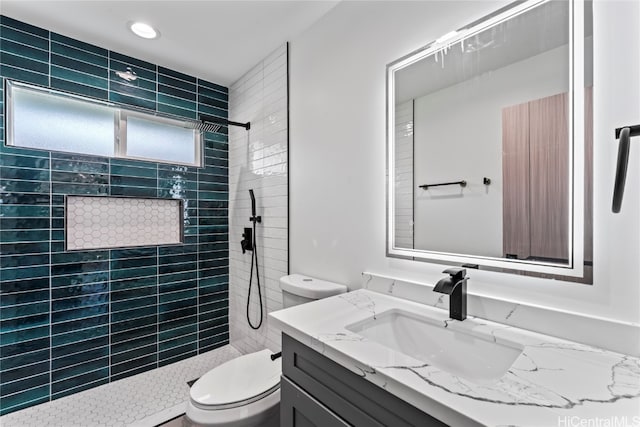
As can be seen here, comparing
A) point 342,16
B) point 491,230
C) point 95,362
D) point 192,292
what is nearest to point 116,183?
point 192,292

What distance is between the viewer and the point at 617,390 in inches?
24.6

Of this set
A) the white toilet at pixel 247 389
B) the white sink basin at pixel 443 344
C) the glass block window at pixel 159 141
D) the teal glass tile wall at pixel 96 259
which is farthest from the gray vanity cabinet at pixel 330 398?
the glass block window at pixel 159 141

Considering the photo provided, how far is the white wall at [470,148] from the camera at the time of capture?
100 centimetres

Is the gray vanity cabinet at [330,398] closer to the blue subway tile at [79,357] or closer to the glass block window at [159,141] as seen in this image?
the blue subway tile at [79,357]

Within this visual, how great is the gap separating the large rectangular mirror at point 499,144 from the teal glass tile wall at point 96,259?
185cm

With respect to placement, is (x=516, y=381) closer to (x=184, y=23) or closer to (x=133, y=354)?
(x=184, y=23)

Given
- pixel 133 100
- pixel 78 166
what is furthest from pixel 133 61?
pixel 78 166

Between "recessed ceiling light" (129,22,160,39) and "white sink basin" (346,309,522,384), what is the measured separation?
7.19 ft

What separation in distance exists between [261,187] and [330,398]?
5.56 ft

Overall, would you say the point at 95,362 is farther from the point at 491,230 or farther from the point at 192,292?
the point at 491,230

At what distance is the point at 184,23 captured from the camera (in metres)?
1.87

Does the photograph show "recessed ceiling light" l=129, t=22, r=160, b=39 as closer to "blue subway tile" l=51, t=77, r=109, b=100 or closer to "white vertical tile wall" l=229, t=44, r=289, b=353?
"blue subway tile" l=51, t=77, r=109, b=100

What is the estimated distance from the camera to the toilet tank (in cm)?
153

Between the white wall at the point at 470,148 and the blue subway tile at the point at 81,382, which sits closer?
the white wall at the point at 470,148
